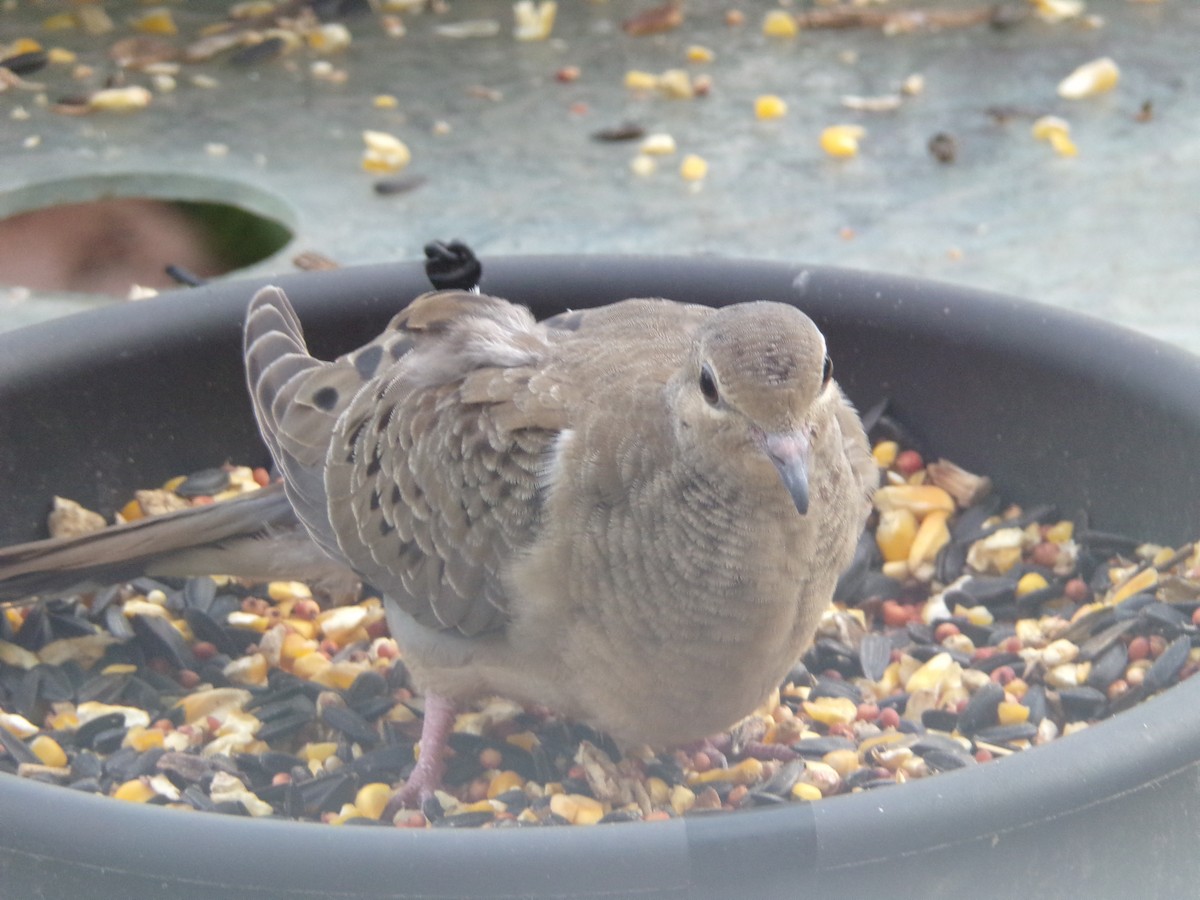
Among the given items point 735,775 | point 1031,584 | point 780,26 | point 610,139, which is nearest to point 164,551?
point 735,775

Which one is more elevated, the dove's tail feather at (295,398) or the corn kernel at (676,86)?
the dove's tail feather at (295,398)

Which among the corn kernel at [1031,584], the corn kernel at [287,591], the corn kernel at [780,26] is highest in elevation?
the corn kernel at [1031,584]

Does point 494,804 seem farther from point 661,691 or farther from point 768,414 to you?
point 768,414

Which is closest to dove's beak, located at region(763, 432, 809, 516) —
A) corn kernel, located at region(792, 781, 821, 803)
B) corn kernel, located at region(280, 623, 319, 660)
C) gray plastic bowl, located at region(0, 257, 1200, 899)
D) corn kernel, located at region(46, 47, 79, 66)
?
gray plastic bowl, located at region(0, 257, 1200, 899)

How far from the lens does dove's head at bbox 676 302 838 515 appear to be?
208 centimetres

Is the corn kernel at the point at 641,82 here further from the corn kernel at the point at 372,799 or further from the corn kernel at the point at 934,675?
the corn kernel at the point at 372,799

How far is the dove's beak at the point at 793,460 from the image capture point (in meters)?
2.04

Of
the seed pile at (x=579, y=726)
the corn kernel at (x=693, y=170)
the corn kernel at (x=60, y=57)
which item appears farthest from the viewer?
the corn kernel at (x=60, y=57)

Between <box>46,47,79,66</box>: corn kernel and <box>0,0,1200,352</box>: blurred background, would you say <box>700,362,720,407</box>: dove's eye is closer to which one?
<box>0,0,1200,352</box>: blurred background

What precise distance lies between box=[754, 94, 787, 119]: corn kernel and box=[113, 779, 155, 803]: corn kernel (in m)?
3.98

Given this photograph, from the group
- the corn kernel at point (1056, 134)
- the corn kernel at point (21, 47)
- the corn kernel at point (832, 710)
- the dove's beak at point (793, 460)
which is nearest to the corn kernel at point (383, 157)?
the corn kernel at point (21, 47)

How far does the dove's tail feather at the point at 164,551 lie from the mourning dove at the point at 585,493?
10 cm

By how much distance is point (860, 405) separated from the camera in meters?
3.27

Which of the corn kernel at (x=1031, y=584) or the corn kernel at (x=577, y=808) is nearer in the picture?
the corn kernel at (x=577, y=808)
